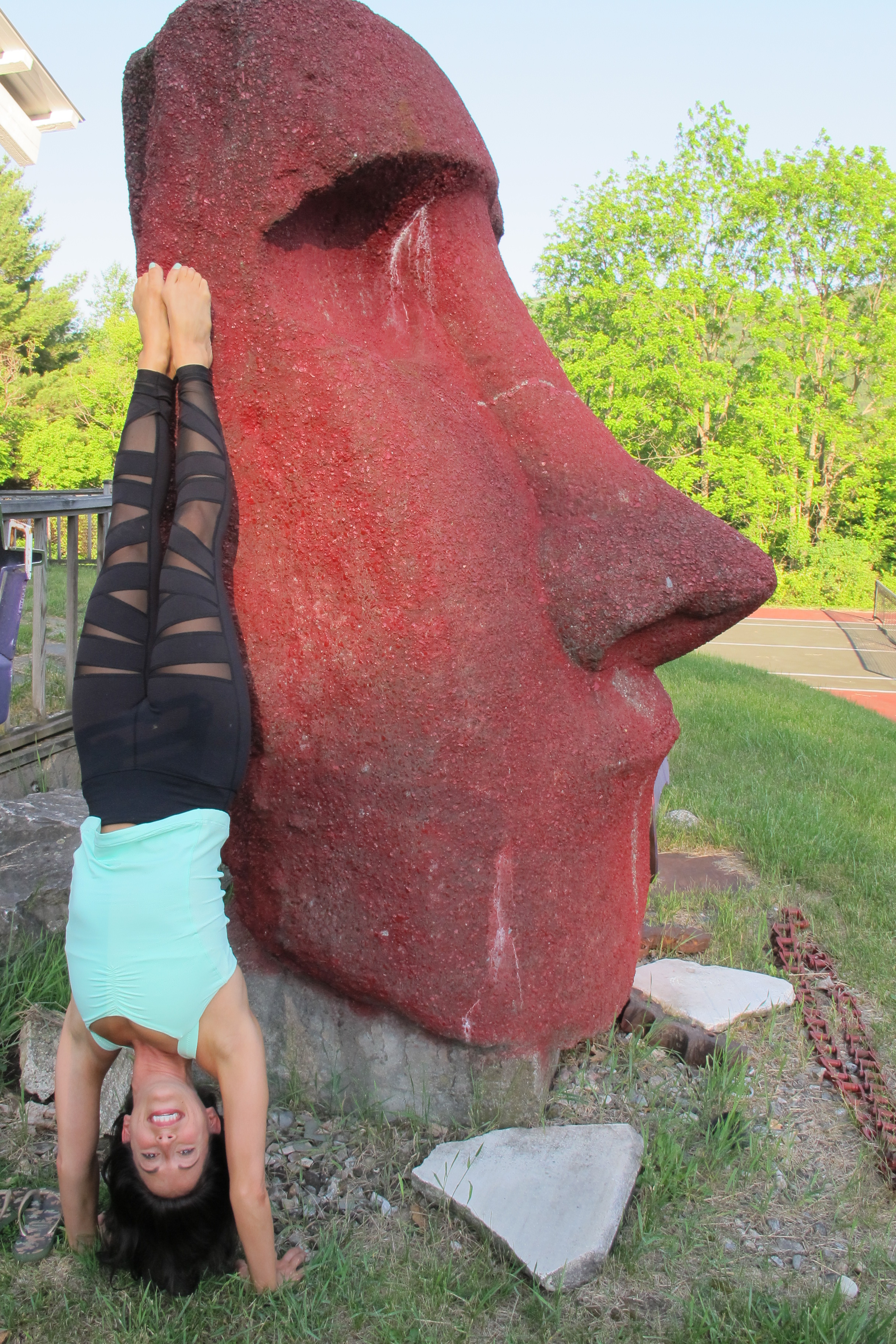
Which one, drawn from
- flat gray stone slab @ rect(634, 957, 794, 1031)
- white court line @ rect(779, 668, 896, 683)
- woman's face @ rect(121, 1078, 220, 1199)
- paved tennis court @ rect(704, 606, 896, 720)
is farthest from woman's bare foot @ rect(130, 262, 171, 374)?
white court line @ rect(779, 668, 896, 683)

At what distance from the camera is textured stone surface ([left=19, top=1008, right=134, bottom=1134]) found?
8.47 ft

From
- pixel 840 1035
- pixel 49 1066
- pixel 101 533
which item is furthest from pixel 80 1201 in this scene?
pixel 101 533

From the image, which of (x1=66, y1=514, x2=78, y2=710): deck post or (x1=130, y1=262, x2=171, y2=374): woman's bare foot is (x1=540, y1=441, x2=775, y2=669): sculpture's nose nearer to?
(x1=130, y1=262, x2=171, y2=374): woman's bare foot

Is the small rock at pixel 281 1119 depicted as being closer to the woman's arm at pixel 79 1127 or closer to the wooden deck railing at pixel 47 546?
the woman's arm at pixel 79 1127

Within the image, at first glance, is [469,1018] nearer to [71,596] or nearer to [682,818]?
[682,818]

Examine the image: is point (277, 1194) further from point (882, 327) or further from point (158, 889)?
point (882, 327)

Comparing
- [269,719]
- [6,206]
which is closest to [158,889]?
[269,719]

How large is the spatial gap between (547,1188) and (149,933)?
1.04 meters

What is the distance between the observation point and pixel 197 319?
7.82 ft

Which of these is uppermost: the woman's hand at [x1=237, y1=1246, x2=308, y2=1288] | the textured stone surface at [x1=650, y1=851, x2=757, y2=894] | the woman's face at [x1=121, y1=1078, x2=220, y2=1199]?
the woman's face at [x1=121, y1=1078, x2=220, y2=1199]

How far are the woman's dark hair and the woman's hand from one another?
1.2 inches

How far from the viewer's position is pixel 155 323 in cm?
238

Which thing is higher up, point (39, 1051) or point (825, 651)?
point (39, 1051)

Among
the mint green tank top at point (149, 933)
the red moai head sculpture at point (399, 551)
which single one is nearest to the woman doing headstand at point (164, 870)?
the mint green tank top at point (149, 933)
